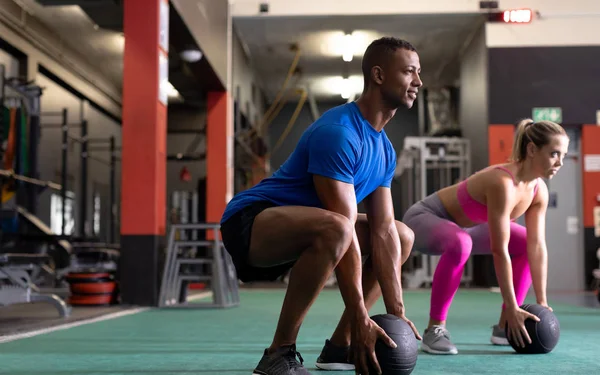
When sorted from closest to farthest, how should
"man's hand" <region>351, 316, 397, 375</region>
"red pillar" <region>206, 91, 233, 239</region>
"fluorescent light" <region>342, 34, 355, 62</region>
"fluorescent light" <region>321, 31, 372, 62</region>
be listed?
1. "man's hand" <region>351, 316, 397, 375</region>
2. "red pillar" <region>206, 91, 233, 239</region>
3. "fluorescent light" <region>321, 31, 372, 62</region>
4. "fluorescent light" <region>342, 34, 355, 62</region>

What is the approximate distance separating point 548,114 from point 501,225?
6.00 m

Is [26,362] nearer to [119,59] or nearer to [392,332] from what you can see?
[392,332]

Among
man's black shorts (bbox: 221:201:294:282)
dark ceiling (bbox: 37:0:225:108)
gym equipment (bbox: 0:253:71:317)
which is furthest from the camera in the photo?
dark ceiling (bbox: 37:0:225:108)

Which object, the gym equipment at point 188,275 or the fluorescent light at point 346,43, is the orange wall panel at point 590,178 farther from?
the gym equipment at point 188,275

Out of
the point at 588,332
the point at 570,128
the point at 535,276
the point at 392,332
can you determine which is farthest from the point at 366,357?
the point at 570,128

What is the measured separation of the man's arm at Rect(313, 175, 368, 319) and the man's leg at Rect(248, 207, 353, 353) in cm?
4

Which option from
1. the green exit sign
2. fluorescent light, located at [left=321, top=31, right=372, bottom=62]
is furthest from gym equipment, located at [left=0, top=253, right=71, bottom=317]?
fluorescent light, located at [left=321, top=31, right=372, bottom=62]

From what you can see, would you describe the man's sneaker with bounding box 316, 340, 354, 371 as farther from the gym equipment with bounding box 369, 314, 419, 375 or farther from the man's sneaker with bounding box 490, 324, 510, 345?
the man's sneaker with bounding box 490, 324, 510, 345

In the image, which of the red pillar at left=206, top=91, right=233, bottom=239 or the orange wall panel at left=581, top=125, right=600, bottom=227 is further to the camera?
the red pillar at left=206, top=91, right=233, bottom=239

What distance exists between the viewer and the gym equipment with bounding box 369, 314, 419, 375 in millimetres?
1769

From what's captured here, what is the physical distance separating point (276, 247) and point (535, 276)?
1.30m

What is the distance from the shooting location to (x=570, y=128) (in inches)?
319

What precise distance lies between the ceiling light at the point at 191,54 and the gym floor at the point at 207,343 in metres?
2.81

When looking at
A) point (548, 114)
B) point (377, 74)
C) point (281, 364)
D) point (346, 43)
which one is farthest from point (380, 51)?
point (346, 43)
